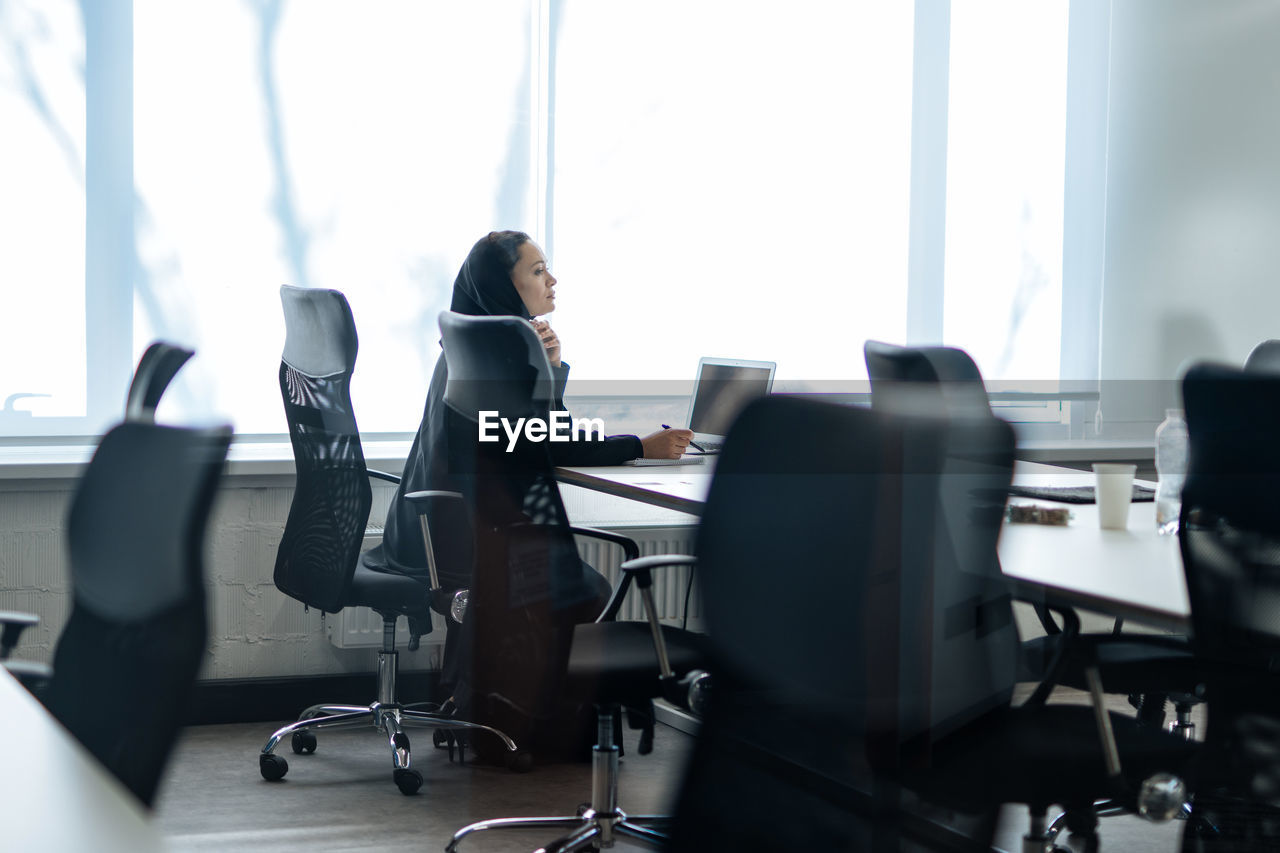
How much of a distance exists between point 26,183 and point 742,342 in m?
2.26

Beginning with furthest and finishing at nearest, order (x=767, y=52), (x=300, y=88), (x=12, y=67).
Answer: (x=767, y=52)
(x=300, y=88)
(x=12, y=67)

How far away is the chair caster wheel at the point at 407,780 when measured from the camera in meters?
2.97

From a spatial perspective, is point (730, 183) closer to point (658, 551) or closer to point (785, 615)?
point (658, 551)

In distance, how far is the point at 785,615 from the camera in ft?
3.75

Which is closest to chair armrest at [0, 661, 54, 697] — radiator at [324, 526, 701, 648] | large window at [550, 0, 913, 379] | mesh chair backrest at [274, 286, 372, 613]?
mesh chair backrest at [274, 286, 372, 613]

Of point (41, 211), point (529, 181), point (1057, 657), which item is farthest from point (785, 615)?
point (41, 211)

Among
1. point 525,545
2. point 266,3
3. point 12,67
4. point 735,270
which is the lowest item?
point 525,545

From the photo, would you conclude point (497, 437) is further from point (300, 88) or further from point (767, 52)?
point (767, 52)

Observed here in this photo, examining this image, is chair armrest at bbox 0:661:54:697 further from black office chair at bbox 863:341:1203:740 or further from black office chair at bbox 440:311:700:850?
black office chair at bbox 863:341:1203:740

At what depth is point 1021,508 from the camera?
7.73 feet

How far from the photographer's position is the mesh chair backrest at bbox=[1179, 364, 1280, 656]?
1.72m

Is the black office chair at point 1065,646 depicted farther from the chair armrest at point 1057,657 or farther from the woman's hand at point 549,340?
the woman's hand at point 549,340

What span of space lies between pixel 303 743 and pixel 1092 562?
220 centimetres

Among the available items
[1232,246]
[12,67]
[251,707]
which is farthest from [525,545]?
[1232,246]
